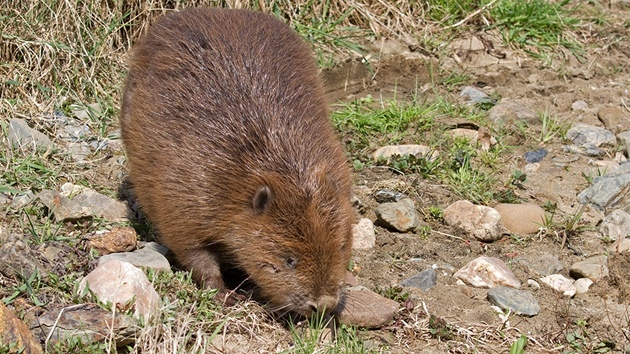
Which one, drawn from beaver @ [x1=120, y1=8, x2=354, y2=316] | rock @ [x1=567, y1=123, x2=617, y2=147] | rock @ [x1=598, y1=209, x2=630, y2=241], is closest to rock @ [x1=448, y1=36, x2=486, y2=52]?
rock @ [x1=567, y1=123, x2=617, y2=147]

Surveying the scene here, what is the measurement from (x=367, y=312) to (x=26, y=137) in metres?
2.83

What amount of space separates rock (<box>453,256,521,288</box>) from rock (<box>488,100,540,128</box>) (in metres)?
2.01

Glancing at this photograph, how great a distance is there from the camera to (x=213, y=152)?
182 inches

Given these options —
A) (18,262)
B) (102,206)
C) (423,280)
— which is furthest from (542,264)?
(18,262)

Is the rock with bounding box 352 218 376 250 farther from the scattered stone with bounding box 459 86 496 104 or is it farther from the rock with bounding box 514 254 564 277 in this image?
the scattered stone with bounding box 459 86 496 104

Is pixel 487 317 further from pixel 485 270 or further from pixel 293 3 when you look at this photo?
pixel 293 3

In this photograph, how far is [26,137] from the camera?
19.2ft

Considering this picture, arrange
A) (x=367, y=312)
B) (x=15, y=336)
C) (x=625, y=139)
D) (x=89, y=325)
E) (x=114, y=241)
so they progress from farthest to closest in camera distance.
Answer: (x=625, y=139)
(x=114, y=241)
(x=367, y=312)
(x=89, y=325)
(x=15, y=336)

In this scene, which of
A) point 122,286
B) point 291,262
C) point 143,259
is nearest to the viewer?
point 122,286

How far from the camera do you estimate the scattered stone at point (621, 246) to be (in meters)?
5.29

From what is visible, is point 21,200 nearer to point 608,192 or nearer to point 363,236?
point 363,236

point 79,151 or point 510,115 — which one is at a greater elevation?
point 79,151

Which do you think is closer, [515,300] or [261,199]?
[261,199]

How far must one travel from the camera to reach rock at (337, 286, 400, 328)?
447cm
